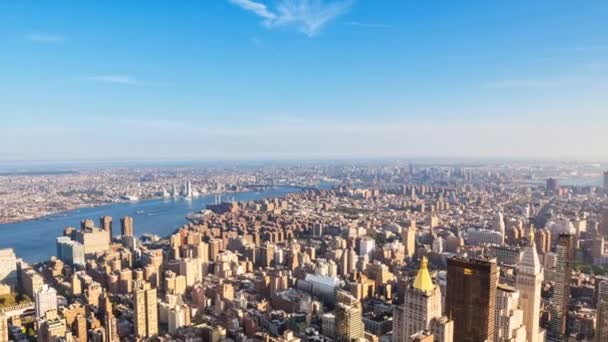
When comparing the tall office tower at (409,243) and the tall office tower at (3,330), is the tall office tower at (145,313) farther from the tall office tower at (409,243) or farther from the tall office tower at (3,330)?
the tall office tower at (409,243)

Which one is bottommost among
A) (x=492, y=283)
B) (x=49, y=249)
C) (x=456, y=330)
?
(x=49, y=249)

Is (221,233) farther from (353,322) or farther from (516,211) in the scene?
(516,211)

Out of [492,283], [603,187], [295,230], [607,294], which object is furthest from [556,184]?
[492,283]

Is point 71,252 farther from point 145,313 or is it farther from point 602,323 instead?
point 602,323

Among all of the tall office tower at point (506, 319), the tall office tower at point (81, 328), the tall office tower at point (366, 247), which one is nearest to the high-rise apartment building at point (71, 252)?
the tall office tower at point (81, 328)

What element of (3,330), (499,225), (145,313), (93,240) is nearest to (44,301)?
(3,330)

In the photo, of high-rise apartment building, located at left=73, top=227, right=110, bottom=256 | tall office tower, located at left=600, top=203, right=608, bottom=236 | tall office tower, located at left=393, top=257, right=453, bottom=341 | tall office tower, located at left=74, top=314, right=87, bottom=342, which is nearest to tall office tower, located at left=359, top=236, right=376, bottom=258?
tall office tower, located at left=600, top=203, right=608, bottom=236

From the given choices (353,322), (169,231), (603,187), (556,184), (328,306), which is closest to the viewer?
(353,322)
